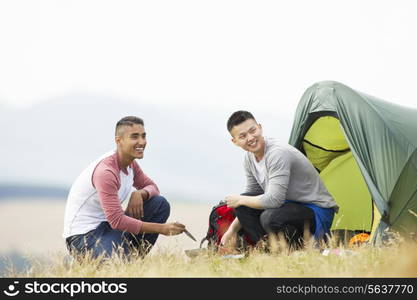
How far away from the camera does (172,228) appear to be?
495 cm

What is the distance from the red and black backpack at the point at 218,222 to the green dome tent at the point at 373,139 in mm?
926

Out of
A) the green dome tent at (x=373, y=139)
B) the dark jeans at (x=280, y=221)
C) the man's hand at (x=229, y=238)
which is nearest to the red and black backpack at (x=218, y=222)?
the man's hand at (x=229, y=238)

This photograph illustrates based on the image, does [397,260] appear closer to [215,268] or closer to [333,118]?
[215,268]

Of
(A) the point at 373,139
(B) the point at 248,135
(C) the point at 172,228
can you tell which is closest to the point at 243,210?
(B) the point at 248,135

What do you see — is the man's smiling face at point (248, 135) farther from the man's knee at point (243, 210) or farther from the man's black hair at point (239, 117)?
the man's knee at point (243, 210)

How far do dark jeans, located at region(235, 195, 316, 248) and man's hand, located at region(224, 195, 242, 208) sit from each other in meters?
0.05

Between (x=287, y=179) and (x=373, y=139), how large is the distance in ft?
2.60

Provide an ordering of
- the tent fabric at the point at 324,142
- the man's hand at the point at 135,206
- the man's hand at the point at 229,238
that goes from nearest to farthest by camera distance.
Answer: the man's hand at the point at 135,206 → the man's hand at the point at 229,238 → the tent fabric at the point at 324,142

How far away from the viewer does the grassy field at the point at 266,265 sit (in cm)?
434

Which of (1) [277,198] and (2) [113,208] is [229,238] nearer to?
(1) [277,198]

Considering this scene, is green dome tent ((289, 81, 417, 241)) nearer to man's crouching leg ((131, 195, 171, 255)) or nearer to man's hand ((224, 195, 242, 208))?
man's hand ((224, 195, 242, 208))

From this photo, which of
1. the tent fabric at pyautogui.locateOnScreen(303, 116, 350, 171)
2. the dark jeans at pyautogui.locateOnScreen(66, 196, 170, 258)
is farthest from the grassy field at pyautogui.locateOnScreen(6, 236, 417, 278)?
the tent fabric at pyautogui.locateOnScreen(303, 116, 350, 171)

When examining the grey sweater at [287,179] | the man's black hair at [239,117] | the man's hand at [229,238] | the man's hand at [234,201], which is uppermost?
the man's black hair at [239,117]

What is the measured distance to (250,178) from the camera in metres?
5.75
